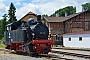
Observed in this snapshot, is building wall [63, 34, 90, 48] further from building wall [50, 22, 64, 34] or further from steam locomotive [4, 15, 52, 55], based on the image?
steam locomotive [4, 15, 52, 55]

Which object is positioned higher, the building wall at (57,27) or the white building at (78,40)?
the building wall at (57,27)

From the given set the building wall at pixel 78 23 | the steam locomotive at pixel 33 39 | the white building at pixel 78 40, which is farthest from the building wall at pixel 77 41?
the steam locomotive at pixel 33 39

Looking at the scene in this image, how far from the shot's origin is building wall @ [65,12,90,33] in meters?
51.3

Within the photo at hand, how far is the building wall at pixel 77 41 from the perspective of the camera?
36.3 meters

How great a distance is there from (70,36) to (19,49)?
21.5 metres

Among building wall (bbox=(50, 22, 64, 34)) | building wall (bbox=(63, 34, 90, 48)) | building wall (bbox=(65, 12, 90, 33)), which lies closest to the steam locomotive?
building wall (bbox=(63, 34, 90, 48))

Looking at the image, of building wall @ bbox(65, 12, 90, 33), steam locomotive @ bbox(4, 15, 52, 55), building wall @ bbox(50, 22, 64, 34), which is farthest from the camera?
building wall @ bbox(65, 12, 90, 33)

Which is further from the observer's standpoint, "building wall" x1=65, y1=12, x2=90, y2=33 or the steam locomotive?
"building wall" x1=65, y1=12, x2=90, y2=33

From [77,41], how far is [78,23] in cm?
1249

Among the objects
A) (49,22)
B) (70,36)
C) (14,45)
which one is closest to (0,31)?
(49,22)

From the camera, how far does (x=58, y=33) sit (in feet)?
168

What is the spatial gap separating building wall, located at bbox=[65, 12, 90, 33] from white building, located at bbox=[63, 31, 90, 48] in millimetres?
6816

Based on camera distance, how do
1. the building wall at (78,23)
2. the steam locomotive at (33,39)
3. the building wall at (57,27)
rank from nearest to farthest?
the steam locomotive at (33,39) < the building wall at (57,27) < the building wall at (78,23)

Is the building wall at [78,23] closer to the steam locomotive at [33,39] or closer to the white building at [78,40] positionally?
the white building at [78,40]
